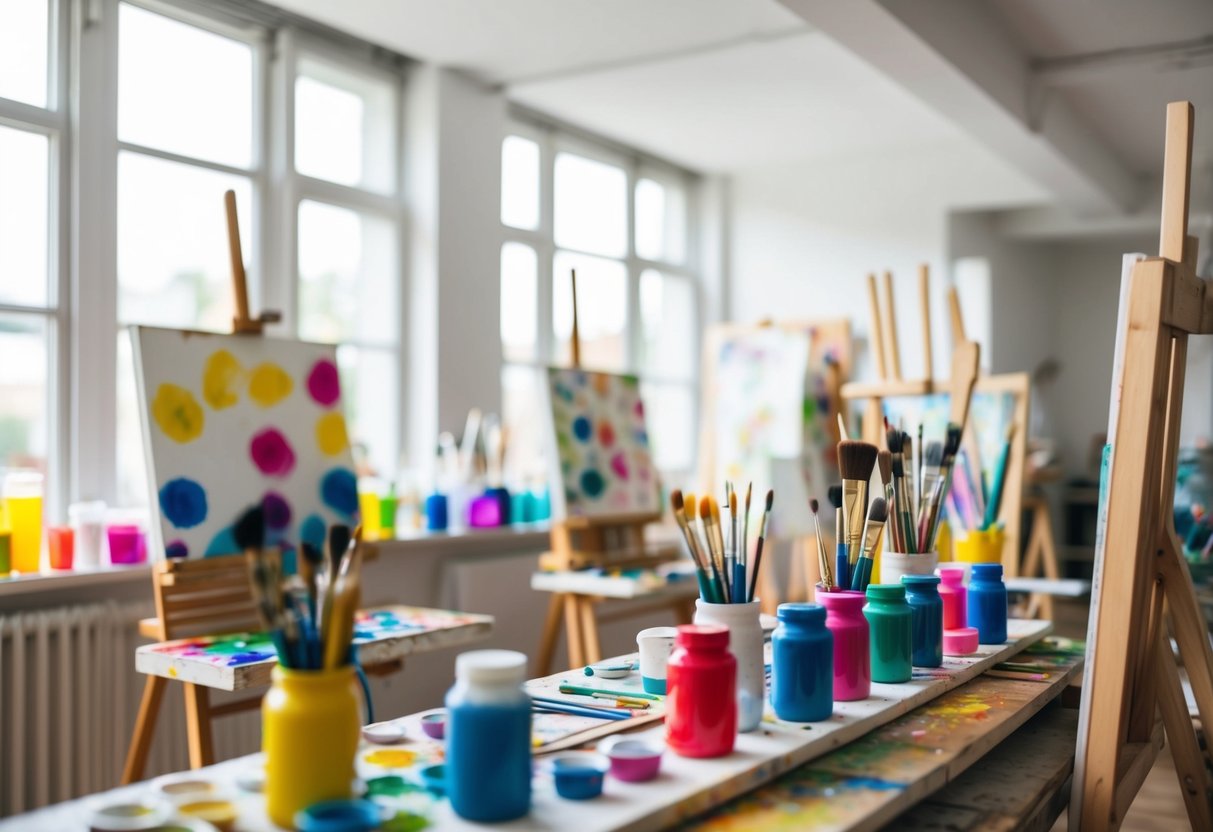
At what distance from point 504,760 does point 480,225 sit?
371 cm

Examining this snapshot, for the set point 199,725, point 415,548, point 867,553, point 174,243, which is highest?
point 174,243

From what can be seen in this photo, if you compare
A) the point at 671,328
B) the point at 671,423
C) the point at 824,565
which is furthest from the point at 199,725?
the point at 671,328

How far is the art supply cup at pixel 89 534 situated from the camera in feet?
10.3

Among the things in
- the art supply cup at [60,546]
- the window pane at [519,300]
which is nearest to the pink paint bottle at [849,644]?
the art supply cup at [60,546]

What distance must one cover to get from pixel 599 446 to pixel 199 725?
Result: 74.4 inches

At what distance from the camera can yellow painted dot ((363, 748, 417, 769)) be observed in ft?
4.43

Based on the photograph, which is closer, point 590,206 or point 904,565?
point 904,565

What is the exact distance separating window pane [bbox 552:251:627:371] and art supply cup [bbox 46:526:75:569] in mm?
2691

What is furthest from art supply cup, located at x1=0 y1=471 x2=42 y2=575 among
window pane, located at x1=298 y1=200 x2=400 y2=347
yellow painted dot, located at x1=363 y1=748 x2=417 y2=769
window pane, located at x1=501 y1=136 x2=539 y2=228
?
window pane, located at x1=501 y1=136 x2=539 y2=228

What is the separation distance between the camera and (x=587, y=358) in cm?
565

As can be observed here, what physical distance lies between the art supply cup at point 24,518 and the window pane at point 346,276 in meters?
1.32

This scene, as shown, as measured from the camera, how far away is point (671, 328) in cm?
628

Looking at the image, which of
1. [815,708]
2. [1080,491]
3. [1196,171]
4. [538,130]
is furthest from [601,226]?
[815,708]

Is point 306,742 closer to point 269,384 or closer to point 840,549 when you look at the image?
point 840,549
